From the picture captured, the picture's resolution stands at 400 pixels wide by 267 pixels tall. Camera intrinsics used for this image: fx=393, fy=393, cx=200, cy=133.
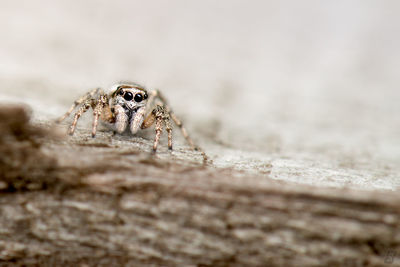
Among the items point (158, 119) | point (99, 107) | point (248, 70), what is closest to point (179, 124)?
point (158, 119)

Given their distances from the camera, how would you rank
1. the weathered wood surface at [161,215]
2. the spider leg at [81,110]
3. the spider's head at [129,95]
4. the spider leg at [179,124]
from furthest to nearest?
the spider's head at [129,95] → the spider leg at [179,124] → the spider leg at [81,110] → the weathered wood surface at [161,215]

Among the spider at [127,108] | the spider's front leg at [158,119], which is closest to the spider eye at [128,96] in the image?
the spider at [127,108]

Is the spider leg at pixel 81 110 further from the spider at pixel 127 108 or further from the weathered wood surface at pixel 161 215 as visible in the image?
the weathered wood surface at pixel 161 215

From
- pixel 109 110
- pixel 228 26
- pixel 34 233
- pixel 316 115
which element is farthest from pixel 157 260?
pixel 228 26

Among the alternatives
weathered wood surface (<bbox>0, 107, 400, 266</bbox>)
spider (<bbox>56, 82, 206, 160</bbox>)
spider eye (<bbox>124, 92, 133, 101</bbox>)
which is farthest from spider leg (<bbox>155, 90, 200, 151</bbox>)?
weathered wood surface (<bbox>0, 107, 400, 266</bbox>)

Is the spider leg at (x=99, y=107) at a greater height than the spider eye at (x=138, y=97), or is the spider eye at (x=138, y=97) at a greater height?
the spider eye at (x=138, y=97)

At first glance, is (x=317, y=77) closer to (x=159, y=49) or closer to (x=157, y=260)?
(x=159, y=49)

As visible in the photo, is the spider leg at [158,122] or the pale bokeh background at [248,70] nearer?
the spider leg at [158,122]
